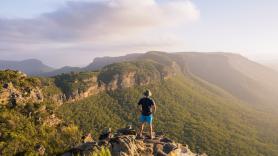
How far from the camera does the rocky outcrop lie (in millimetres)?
26500

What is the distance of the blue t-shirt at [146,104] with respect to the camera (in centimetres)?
3238

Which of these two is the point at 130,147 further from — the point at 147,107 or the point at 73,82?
the point at 73,82

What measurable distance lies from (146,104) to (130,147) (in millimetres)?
5399

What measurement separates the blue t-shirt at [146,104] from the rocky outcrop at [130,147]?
2.35m

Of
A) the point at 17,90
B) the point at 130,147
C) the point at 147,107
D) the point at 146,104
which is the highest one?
the point at 146,104

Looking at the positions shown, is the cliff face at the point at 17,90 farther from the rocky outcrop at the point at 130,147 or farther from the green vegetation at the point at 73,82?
the rocky outcrop at the point at 130,147

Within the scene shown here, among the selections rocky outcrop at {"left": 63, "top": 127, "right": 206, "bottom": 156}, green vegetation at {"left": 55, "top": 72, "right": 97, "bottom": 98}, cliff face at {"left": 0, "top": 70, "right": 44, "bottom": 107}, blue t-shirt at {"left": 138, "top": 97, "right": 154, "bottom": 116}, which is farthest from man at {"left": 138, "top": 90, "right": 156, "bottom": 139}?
green vegetation at {"left": 55, "top": 72, "right": 97, "bottom": 98}

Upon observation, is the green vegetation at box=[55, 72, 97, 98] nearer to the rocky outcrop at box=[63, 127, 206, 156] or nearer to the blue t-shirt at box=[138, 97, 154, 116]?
the rocky outcrop at box=[63, 127, 206, 156]

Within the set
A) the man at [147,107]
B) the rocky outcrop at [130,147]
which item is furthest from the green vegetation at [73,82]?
the man at [147,107]

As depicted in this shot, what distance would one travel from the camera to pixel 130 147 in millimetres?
27953

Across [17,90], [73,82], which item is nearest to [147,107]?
[17,90]

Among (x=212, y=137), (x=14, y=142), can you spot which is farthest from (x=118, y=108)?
(x=14, y=142)

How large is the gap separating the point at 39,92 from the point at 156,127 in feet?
185

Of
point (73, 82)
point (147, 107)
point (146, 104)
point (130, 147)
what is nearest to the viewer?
point (130, 147)
